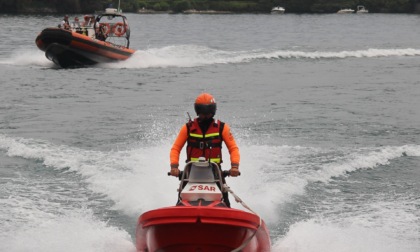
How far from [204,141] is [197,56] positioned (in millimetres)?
28792

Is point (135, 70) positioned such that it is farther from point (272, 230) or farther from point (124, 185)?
point (272, 230)

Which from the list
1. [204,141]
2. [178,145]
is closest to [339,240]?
[204,141]

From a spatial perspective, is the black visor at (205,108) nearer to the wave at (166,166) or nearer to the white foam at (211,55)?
the wave at (166,166)

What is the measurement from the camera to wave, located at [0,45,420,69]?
3347 centimetres

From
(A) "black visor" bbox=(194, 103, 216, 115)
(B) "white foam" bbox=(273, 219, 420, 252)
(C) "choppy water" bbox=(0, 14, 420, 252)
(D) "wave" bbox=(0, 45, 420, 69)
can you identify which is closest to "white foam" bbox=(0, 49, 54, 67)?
(D) "wave" bbox=(0, 45, 420, 69)

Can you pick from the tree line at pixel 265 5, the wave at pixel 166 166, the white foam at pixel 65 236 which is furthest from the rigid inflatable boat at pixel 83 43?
the tree line at pixel 265 5

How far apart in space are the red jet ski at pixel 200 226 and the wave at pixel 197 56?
24632mm

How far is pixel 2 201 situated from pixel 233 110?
1116cm

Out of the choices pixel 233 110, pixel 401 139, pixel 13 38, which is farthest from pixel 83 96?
pixel 13 38

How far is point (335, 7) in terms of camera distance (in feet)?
361

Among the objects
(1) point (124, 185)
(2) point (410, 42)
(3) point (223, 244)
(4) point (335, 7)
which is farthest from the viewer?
(4) point (335, 7)

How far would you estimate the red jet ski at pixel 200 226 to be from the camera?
24.1 feet

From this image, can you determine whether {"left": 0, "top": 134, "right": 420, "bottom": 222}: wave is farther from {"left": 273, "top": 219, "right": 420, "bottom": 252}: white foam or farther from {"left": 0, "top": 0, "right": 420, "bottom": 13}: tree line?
{"left": 0, "top": 0, "right": 420, "bottom": 13}: tree line

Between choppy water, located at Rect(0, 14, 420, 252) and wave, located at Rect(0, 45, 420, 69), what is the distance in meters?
0.14
